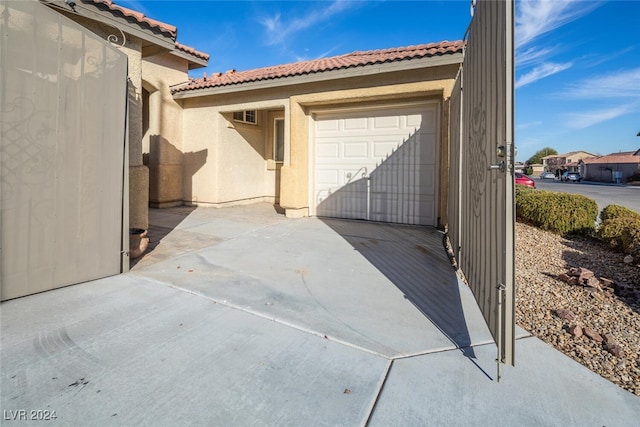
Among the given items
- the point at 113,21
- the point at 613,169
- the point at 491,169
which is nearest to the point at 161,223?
the point at 113,21

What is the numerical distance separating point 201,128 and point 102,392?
31.3 feet

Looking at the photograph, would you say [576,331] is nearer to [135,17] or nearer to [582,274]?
[582,274]

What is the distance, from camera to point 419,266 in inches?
201

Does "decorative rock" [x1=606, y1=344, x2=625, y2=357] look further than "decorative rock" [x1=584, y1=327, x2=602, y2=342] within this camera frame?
No

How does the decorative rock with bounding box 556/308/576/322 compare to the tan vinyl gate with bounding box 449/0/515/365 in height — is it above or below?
below

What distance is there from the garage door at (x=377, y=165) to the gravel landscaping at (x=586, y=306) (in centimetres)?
276

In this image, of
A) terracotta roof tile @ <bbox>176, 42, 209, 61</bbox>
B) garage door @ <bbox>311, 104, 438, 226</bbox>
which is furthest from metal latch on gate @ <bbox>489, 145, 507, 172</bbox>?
terracotta roof tile @ <bbox>176, 42, 209, 61</bbox>

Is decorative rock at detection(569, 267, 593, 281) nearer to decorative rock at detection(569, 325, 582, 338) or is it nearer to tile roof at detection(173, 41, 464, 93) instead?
decorative rock at detection(569, 325, 582, 338)

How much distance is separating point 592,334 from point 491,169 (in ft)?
5.64

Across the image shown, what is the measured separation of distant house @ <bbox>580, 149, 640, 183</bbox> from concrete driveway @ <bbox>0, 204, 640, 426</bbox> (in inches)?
2124

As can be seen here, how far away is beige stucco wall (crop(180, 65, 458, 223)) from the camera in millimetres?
7598

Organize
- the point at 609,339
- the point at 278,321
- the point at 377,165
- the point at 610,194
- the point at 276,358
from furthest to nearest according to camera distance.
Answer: the point at 610,194, the point at 377,165, the point at 278,321, the point at 609,339, the point at 276,358

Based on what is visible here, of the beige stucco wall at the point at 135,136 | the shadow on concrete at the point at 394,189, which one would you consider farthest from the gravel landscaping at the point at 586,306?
the beige stucco wall at the point at 135,136

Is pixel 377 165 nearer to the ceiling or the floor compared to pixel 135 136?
nearer to the floor
